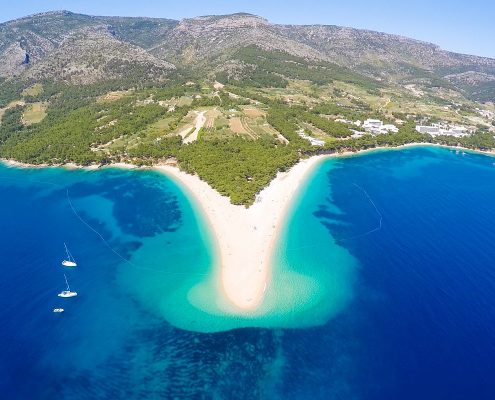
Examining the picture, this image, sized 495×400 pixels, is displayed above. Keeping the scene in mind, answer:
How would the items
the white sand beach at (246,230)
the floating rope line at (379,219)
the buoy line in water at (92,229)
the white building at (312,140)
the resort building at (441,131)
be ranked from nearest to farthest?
the white sand beach at (246,230)
the buoy line in water at (92,229)
the floating rope line at (379,219)
the white building at (312,140)
the resort building at (441,131)

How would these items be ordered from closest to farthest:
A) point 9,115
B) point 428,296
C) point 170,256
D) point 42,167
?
point 428,296
point 170,256
point 42,167
point 9,115

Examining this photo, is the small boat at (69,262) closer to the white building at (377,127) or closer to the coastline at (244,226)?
the coastline at (244,226)

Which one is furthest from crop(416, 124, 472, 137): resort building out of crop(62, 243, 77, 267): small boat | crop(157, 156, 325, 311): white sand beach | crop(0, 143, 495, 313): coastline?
crop(62, 243, 77, 267): small boat

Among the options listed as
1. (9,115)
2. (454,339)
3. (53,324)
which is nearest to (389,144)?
(454,339)

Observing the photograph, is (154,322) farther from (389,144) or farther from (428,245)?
(389,144)

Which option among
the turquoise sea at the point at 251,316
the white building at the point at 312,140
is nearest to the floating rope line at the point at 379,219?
the turquoise sea at the point at 251,316

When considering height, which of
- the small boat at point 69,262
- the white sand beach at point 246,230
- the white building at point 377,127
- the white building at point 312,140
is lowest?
the small boat at point 69,262

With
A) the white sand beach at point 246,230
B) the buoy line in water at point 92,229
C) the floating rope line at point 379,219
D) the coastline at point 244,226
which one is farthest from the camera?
the floating rope line at point 379,219
